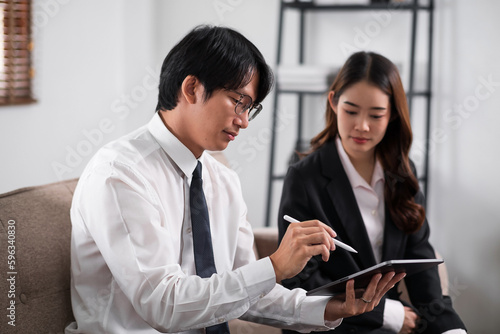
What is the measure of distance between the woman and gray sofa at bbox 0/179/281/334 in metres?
0.63

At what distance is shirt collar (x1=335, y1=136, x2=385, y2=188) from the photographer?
6.15ft

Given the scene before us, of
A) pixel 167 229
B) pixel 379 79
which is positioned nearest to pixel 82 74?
pixel 379 79

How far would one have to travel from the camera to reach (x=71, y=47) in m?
2.94

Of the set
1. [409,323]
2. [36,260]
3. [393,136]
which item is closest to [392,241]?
[409,323]

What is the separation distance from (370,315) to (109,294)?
2.52 feet

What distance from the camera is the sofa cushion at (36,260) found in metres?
1.38

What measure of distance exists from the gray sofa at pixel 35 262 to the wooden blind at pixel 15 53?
1.23 metres

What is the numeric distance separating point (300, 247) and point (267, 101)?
2416 millimetres

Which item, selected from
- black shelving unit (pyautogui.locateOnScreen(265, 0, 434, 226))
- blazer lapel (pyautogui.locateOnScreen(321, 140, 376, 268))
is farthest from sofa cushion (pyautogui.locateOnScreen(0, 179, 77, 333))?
black shelving unit (pyautogui.locateOnScreen(265, 0, 434, 226))

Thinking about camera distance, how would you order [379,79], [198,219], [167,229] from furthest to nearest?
[379,79] < [198,219] < [167,229]

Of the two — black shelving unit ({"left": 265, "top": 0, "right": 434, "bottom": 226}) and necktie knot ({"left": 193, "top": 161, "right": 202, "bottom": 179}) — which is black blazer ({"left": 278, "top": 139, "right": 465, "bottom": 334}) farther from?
black shelving unit ({"left": 265, "top": 0, "right": 434, "bottom": 226})

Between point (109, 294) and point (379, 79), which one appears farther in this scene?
point (379, 79)

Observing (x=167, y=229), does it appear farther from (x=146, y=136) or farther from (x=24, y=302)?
(x=24, y=302)

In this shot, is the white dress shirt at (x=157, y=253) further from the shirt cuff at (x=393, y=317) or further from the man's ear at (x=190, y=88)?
the shirt cuff at (x=393, y=317)
